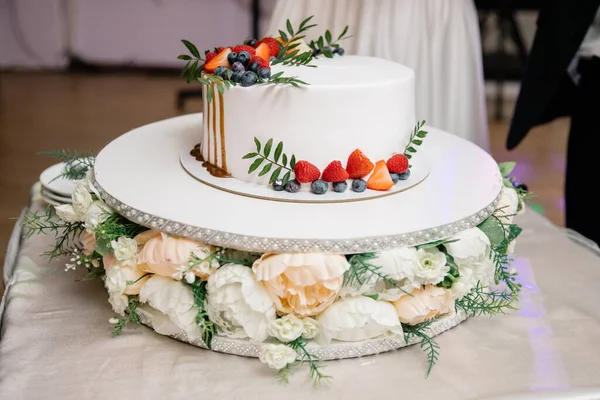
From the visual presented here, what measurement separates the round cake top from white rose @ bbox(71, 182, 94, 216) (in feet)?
1.45

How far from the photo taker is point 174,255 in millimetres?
1087

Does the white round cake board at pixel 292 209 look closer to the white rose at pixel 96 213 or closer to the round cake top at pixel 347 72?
the white rose at pixel 96 213

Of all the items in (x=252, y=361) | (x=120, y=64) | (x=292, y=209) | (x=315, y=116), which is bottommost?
(x=120, y=64)

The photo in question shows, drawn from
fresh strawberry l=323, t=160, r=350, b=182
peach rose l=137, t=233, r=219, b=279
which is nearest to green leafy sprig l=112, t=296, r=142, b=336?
peach rose l=137, t=233, r=219, b=279

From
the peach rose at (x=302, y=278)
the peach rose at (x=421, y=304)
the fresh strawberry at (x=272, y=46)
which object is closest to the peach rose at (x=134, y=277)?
the peach rose at (x=302, y=278)

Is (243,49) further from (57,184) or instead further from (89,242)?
(57,184)

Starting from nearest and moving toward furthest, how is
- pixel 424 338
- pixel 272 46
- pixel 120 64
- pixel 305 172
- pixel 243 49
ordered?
1. pixel 424 338
2. pixel 305 172
3. pixel 243 49
4. pixel 272 46
5. pixel 120 64

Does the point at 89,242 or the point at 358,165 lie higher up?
the point at 358,165

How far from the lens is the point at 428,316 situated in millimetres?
1162

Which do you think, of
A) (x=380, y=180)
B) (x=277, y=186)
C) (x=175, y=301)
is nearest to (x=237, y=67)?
(x=277, y=186)

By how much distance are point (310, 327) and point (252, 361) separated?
0.13 m

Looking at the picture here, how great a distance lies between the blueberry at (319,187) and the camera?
1.24 m

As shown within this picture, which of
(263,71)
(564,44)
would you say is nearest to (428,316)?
(263,71)

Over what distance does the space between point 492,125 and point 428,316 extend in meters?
3.24
